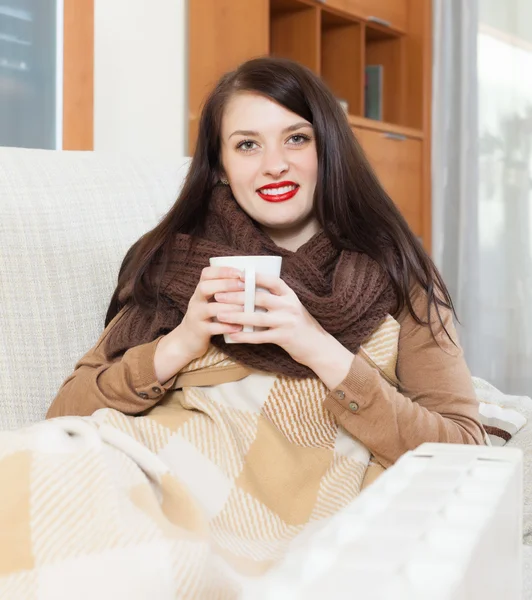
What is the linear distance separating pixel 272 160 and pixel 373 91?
2593 millimetres

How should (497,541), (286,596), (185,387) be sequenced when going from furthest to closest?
(185,387) < (497,541) < (286,596)

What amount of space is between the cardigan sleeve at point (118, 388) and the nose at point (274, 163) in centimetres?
28

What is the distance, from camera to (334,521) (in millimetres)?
533

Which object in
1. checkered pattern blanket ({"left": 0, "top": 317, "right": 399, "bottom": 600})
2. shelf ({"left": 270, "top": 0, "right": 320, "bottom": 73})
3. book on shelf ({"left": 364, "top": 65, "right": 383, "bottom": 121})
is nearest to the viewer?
checkered pattern blanket ({"left": 0, "top": 317, "right": 399, "bottom": 600})

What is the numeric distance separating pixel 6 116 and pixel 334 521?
1.94 meters

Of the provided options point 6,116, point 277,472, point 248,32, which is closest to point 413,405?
point 277,472

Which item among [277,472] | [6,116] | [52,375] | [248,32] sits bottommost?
[277,472]

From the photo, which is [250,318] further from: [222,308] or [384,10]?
[384,10]

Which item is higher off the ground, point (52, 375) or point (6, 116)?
point (6, 116)

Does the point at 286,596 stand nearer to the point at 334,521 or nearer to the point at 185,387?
the point at 334,521

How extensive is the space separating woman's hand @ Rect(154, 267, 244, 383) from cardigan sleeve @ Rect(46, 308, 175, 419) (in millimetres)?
16

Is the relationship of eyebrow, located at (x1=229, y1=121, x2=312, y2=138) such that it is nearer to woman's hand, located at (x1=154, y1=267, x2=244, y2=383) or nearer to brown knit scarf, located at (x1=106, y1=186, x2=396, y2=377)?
brown knit scarf, located at (x1=106, y1=186, x2=396, y2=377)

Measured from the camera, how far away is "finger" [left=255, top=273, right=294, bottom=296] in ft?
3.33

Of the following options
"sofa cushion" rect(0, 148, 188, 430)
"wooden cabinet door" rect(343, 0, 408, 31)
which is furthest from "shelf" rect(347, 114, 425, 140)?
"sofa cushion" rect(0, 148, 188, 430)
